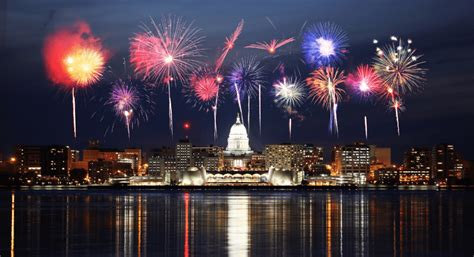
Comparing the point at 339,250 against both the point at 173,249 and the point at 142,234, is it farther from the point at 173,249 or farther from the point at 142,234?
the point at 142,234

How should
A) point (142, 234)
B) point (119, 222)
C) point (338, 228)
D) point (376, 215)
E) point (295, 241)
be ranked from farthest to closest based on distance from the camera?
point (376, 215) → point (119, 222) → point (338, 228) → point (142, 234) → point (295, 241)

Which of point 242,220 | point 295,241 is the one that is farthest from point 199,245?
point 242,220

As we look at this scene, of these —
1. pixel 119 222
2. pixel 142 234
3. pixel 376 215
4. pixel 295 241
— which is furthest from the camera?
pixel 376 215

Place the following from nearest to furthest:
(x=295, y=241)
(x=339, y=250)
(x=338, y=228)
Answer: (x=339, y=250) → (x=295, y=241) → (x=338, y=228)

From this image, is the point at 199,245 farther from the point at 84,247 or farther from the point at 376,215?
the point at 376,215

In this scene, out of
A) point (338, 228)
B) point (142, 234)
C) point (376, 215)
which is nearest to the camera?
point (142, 234)

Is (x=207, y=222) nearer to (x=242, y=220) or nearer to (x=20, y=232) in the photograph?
(x=242, y=220)

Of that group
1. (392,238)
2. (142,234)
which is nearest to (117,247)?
(142,234)

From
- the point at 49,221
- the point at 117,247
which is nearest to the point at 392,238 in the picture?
the point at 117,247

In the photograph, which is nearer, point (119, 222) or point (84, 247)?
point (84, 247)

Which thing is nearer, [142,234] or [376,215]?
[142,234]
